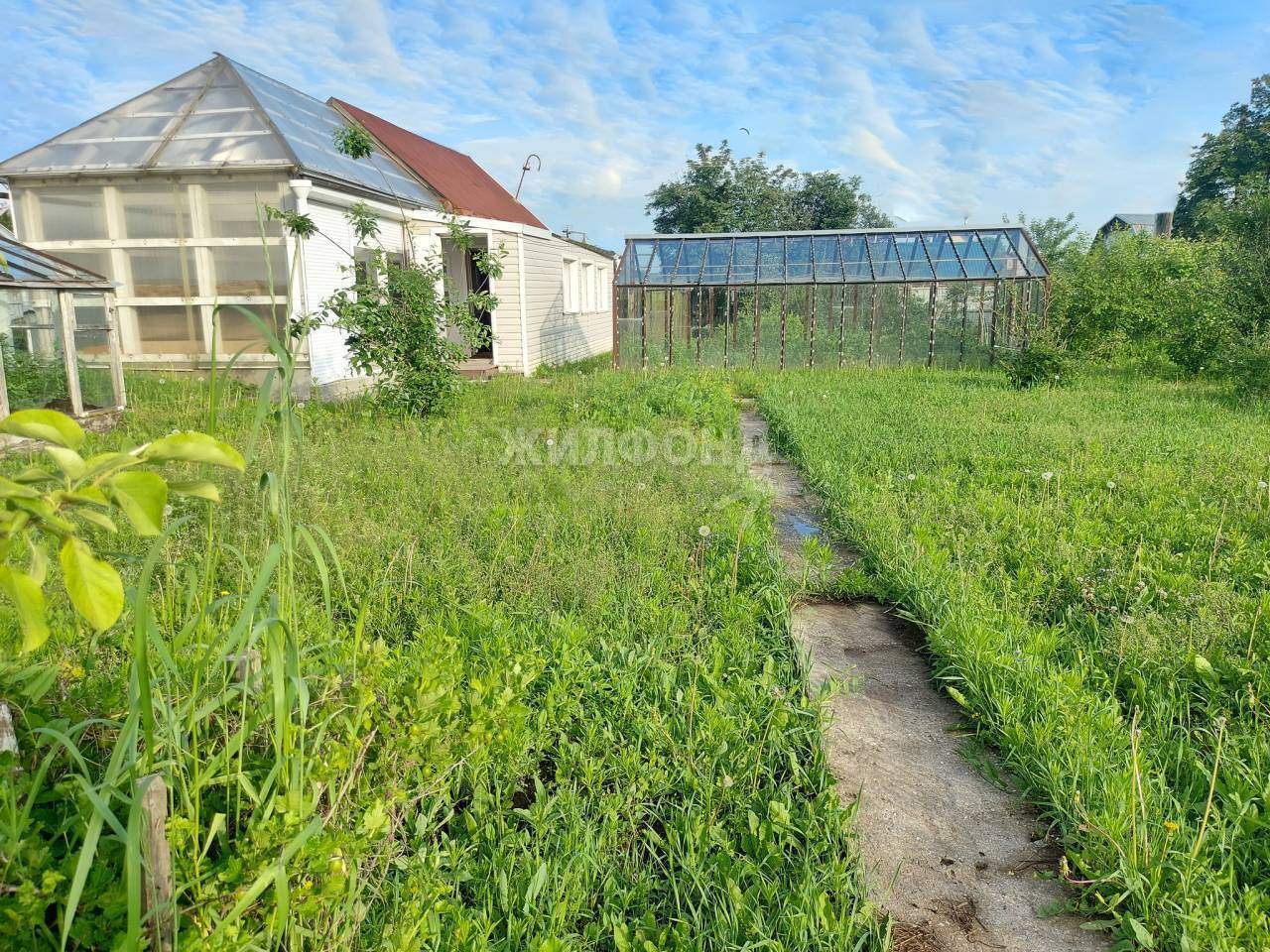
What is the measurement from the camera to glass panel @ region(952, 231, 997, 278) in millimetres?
17000

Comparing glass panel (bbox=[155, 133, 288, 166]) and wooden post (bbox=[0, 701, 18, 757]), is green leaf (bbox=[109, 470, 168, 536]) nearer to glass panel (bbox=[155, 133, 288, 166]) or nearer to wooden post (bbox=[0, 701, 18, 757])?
wooden post (bbox=[0, 701, 18, 757])

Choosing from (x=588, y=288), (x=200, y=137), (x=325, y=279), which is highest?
(x=200, y=137)

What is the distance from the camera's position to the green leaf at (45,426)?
88cm

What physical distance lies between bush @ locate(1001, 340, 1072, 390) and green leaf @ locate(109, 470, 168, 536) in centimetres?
1400

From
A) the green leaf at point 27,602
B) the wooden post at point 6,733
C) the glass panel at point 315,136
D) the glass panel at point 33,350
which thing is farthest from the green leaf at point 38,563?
the glass panel at point 315,136

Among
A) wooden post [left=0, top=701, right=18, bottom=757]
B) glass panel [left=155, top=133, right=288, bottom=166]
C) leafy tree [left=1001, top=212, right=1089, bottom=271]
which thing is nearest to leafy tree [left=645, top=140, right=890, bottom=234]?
leafy tree [left=1001, top=212, right=1089, bottom=271]

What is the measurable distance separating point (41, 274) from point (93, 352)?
113 cm

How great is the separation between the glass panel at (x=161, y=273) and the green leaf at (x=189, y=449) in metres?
12.4

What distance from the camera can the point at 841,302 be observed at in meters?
17.4

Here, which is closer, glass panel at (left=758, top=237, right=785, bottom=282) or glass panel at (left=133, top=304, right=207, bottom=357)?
glass panel at (left=133, top=304, right=207, bottom=357)

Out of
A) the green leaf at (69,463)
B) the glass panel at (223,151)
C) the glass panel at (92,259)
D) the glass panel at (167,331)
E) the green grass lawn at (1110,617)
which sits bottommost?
the green grass lawn at (1110,617)

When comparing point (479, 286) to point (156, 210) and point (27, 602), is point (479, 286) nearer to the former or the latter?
point (156, 210)

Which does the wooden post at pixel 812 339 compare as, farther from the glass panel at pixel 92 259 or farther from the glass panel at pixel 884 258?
the glass panel at pixel 92 259

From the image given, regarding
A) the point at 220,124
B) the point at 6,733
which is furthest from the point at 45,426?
the point at 220,124
